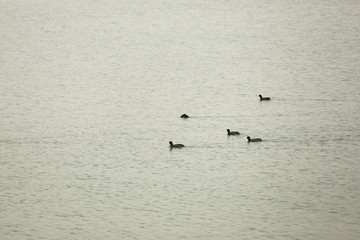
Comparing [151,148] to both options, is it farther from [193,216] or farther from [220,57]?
[220,57]

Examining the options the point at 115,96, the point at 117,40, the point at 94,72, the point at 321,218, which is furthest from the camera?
the point at 117,40

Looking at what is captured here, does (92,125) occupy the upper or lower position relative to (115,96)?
lower

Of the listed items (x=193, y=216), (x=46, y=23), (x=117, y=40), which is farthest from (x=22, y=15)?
(x=193, y=216)

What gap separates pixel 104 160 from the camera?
730 inches

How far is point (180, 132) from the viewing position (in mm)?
20500

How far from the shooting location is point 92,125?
70.3 ft

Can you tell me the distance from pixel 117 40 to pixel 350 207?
22.5 meters

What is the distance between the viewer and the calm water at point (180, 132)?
48.9 feet

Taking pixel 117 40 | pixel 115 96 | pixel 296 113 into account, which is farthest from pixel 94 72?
pixel 296 113

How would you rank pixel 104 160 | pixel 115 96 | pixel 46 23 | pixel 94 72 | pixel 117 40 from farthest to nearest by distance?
pixel 46 23
pixel 117 40
pixel 94 72
pixel 115 96
pixel 104 160

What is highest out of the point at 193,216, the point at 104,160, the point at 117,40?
the point at 117,40

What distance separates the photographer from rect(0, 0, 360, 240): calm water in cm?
1489

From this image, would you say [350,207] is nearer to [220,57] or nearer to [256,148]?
[256,148]

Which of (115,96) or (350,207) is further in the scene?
(115,96)
